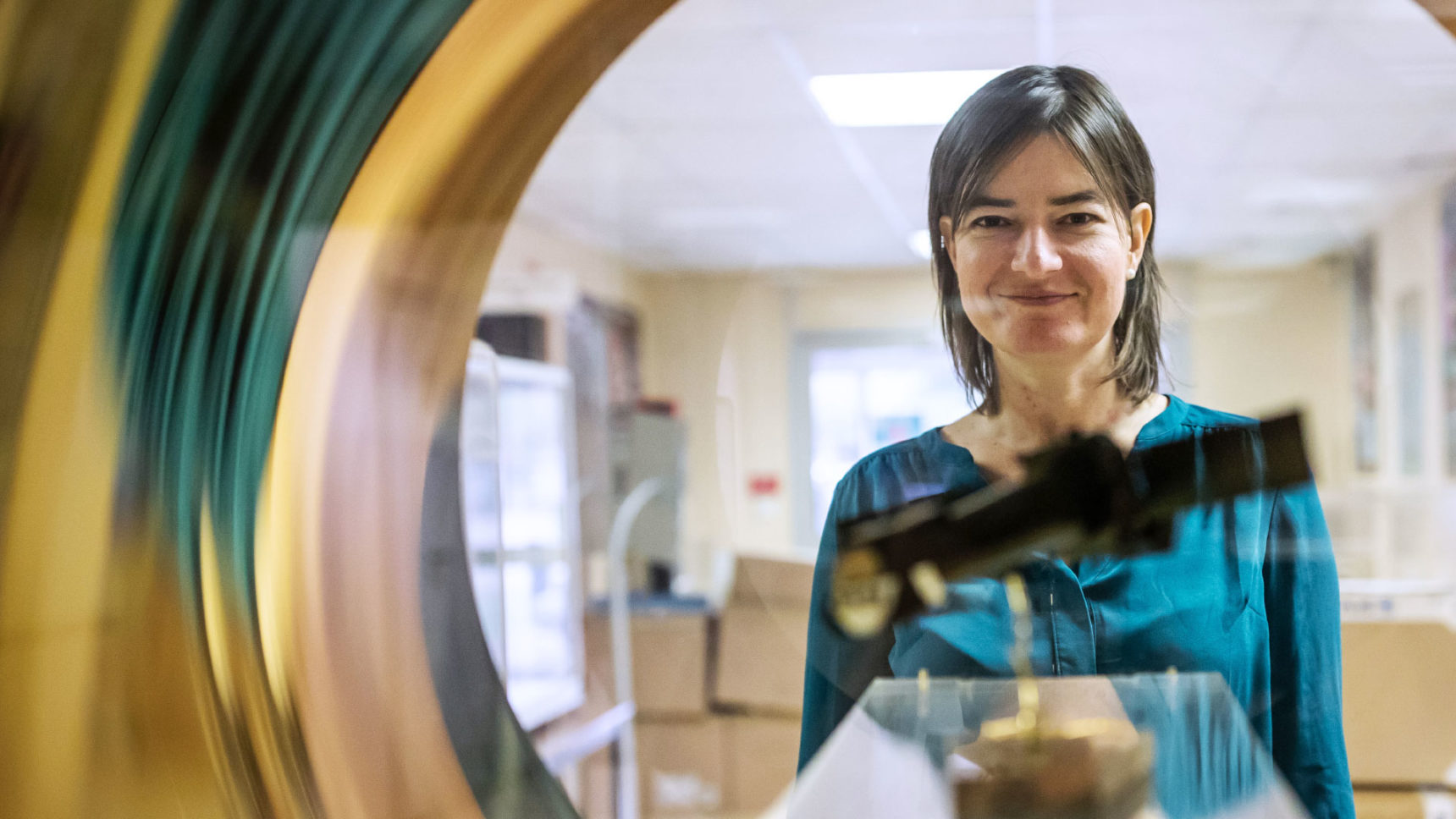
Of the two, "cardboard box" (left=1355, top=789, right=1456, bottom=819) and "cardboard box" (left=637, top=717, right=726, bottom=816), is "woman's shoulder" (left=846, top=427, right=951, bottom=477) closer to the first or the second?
"cardboard box" (left=637, top=717, right=726, bottom=816)

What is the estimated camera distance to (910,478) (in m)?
0.66

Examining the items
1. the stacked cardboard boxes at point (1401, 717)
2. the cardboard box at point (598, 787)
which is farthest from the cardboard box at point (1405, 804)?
the cardboard box at point (598, 787)

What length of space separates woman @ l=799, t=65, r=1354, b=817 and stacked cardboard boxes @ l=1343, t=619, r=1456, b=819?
0.4 inches

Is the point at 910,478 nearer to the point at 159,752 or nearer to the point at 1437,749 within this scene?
the point at 1437,749

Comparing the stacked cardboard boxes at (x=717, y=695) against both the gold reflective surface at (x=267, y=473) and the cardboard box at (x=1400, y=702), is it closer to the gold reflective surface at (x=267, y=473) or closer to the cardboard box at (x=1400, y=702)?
the gold reflective surface at (x=267, y=473)

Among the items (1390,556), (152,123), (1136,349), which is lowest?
(1390,556)

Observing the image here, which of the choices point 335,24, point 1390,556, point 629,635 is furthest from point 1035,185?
point 335,24

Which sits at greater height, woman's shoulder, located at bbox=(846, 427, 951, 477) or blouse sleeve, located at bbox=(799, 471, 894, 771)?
woman's shoulder, located at bbox=(846, 427, 951, 477)

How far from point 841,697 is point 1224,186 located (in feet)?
1.25

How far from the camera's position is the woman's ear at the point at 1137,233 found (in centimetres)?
61

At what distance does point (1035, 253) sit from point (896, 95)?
0.42 ft

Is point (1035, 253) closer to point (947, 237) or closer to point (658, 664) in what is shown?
point (947, 237)

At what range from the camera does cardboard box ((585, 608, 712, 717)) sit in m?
0.70

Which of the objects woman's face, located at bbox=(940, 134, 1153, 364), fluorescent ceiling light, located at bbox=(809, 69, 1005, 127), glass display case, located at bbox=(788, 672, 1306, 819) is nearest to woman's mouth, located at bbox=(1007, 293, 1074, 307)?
woman's face, located at bbox=(940, 134, 1153, 364)
